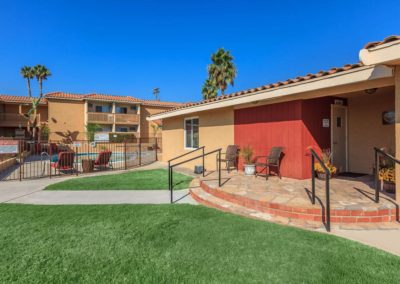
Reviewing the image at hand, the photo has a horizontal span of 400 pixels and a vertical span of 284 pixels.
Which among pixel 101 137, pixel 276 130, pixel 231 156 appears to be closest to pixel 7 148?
pixel 231 156

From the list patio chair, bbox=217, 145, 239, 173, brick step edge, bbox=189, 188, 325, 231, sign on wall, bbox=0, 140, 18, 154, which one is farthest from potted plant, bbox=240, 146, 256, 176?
sign on wall, bbox=0, 140, 18, 154

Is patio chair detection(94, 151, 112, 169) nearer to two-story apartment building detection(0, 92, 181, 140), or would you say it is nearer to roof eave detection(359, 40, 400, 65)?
roof eave detection(359, 40, 400, 65)

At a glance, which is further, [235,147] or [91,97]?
[91,97]

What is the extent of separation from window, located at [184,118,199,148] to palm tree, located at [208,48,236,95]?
14.3m

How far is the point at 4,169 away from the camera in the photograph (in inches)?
468

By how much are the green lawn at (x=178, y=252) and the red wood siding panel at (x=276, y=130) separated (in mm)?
3470

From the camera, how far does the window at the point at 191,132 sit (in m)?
11.4

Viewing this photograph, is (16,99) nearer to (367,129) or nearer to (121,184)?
(121,184)

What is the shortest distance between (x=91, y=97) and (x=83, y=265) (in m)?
28.5

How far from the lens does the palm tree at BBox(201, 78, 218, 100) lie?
25.7 meters

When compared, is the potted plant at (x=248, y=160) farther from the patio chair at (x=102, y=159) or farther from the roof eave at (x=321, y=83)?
the patio chair at (x=102, y=159)

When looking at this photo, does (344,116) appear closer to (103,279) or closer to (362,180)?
(362,180)

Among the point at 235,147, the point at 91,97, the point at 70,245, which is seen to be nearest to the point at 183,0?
the point at 235,147

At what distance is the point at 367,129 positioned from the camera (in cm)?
729
